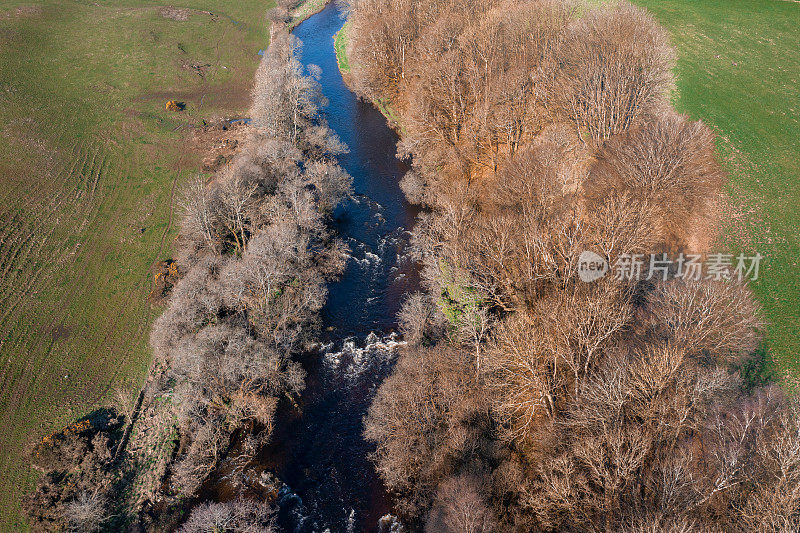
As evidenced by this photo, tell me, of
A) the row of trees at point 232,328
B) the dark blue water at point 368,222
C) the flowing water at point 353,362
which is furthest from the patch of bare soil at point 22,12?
the flowing water at point 353,362

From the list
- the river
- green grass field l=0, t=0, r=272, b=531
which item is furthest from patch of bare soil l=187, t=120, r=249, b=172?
the river

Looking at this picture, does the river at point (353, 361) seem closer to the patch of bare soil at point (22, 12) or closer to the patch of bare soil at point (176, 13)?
the patch of bare soil at point (176, 13)

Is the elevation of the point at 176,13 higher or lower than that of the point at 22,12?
lower

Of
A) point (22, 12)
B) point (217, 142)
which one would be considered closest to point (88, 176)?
point (217, 142)

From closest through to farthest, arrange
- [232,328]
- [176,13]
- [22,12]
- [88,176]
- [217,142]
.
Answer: [232,328], [88,176], [217,142], [22,12], [176,13]

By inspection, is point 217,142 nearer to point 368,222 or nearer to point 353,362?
point 368,222

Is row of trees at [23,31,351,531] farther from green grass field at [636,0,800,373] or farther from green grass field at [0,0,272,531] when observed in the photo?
green grass field at [636,0,800,373]
